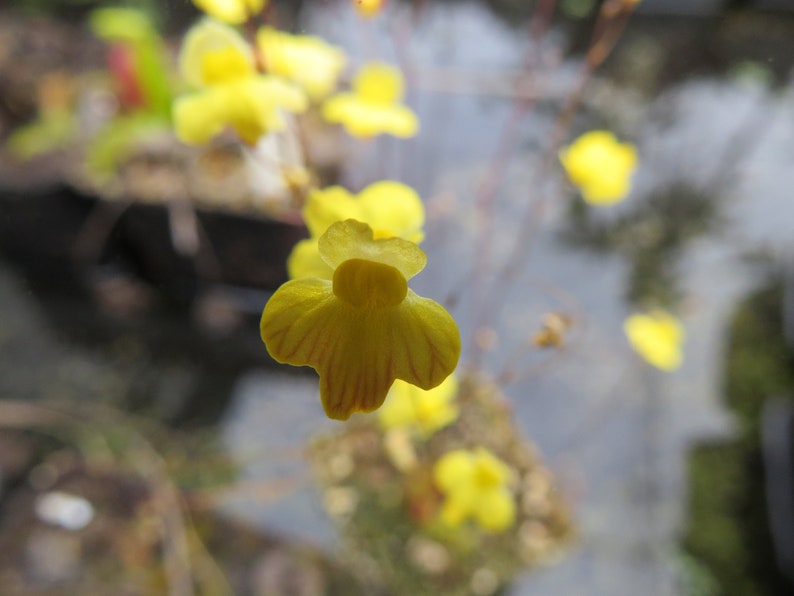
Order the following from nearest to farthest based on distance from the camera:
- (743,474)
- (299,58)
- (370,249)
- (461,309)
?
(370,249), (299,58), (461,309), (743,474)

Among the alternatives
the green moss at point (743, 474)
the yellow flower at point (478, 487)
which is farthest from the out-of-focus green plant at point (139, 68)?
the green moss at point (743, 474)

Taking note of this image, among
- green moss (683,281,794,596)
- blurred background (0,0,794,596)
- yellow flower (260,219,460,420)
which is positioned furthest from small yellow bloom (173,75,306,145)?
green moss (683,281,794,596)

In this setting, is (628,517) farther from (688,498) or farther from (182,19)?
(182,19)

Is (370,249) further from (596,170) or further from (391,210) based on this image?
(596,170)

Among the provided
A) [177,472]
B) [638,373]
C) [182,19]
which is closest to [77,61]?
[177,472]

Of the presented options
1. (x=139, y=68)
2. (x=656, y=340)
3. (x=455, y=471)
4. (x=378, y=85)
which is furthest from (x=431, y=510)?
(x=139, y=68)

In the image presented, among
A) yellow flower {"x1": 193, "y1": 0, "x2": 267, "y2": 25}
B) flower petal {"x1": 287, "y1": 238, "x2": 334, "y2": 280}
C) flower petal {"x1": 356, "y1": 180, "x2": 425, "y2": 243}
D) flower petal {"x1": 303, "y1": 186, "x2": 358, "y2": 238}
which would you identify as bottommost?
flower petal {"x1": 287, "y1": 238, "x2": 334, "y2": 280}

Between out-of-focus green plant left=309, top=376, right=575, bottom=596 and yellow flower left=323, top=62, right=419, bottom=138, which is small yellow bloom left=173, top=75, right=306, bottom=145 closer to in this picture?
yellow flower left=323, top=62, right=419, bottom=138
